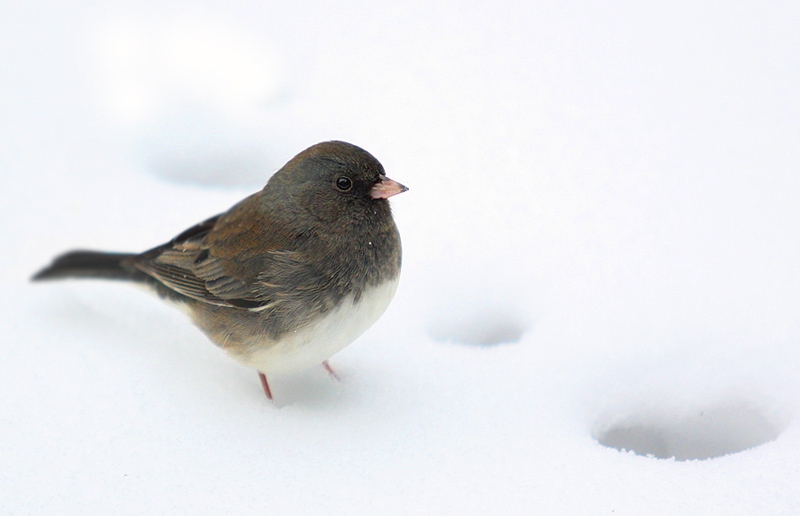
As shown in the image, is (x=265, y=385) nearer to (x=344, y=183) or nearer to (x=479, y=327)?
(x=344, y=183)

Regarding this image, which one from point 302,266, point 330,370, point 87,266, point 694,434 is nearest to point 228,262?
point 302,266

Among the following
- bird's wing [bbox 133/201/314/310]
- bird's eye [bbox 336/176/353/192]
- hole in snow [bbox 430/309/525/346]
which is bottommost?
bird's wing [bbox 133/201/314/310]

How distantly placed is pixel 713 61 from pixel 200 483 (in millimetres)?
3484

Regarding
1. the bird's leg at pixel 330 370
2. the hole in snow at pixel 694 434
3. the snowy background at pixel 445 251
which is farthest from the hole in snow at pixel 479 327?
the hole in snow at pixel 694 434

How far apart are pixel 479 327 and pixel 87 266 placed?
1792 millimetres

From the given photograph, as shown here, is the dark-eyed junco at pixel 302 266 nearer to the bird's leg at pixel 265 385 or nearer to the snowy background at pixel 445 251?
the bird's leg at pixel 265 385

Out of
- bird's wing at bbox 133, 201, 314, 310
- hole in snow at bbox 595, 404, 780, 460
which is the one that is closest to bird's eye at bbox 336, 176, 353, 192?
bird's wing at bbox 133, 201, 314, 310

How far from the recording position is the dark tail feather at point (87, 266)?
2.97 meters

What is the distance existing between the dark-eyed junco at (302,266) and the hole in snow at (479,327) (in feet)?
1.88

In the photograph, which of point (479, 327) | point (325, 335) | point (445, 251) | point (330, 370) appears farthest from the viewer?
point (445, 251)

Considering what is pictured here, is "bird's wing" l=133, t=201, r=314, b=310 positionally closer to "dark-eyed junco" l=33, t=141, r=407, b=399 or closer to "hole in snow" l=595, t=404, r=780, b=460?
"dark-eyed junco" l=33, t=141, r=407, b=399

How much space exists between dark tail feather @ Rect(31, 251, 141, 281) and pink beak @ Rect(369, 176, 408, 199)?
1.21m

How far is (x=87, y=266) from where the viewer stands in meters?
3.00

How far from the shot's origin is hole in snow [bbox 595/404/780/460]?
2.40 metres
